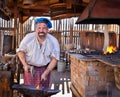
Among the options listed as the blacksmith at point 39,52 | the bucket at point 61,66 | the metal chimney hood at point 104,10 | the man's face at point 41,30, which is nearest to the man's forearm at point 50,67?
the blacksmith at point 39,52

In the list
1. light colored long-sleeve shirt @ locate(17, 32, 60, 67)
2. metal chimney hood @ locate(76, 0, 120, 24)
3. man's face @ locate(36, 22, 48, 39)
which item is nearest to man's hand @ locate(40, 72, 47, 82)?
light colored long-sleeve shirt @ locate(17, 32, 60, 67)

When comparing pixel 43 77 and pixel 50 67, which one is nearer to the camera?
pixel 43 77

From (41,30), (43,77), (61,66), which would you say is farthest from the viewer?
(61,66)

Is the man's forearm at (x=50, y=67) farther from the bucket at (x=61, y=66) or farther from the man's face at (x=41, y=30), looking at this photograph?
the bucket at (x=61, y=66)

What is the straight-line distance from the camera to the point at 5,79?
3.58 meters

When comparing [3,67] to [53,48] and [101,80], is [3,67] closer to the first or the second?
[53,48]

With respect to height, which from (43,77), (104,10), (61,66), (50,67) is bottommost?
(61,66)

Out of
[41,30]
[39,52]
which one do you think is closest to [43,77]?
[39,52]

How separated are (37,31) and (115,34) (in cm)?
770

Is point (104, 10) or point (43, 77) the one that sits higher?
point (104, 10)

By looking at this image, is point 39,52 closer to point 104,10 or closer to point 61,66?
point 104,10

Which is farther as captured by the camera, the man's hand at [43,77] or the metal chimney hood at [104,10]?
the metal chimney hood at [104,10]

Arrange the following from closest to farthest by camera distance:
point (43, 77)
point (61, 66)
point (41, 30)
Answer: point (43, 77) → point (41, 30) → point (61, 66)

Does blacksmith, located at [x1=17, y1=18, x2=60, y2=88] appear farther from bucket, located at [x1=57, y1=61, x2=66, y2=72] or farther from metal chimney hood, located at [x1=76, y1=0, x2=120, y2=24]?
bucket, located at [x1=57, y1=61, x2=66, y2=72]
